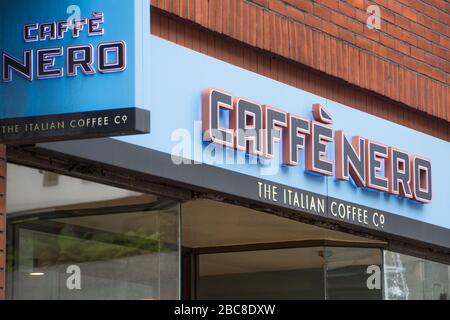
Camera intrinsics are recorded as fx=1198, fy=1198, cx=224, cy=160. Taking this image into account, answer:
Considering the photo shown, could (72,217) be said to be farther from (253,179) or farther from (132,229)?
(253,179)

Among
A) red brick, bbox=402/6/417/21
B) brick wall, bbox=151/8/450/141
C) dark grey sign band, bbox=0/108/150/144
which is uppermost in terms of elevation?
red brick, bbox=402/6/417/21

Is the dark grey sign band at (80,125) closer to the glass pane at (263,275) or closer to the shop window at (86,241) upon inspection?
the shop window at (86,241)

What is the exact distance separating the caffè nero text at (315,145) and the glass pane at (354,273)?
0.74m

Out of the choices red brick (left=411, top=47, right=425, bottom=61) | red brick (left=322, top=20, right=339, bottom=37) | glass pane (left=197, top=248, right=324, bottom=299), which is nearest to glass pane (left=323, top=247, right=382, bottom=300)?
glass pane (left=197, top=248, right=324, bottom=299)

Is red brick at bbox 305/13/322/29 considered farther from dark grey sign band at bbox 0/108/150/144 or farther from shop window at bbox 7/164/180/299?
dark grey sign band at bbox 0/108/150/144

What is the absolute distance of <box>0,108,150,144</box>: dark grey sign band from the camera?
656 cm

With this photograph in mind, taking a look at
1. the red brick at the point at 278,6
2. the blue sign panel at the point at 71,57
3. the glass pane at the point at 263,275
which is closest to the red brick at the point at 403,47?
the red brick at the point at 278,6

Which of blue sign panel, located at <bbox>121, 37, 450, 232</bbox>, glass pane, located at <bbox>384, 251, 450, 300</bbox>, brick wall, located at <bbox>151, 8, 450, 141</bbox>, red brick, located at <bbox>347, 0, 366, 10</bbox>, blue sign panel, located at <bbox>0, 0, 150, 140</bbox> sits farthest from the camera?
glass pane, located at <bbox>384, 251, 450, 300</bbox>

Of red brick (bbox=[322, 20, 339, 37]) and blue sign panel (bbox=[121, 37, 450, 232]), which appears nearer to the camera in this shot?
blue sign panel (bbox=[121, 37, 450, 232])

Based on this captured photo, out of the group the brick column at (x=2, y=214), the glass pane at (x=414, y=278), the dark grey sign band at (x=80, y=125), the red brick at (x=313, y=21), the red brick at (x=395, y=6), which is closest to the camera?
the dark grey sign band at (x=80, y=125)

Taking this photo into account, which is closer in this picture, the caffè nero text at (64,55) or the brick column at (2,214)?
the caffè nero text at (64,55)

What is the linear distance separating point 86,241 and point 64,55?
1.41 m

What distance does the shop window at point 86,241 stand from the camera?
23.7 ft

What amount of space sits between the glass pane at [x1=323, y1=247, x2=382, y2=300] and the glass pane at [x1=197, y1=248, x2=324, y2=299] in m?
0.12
